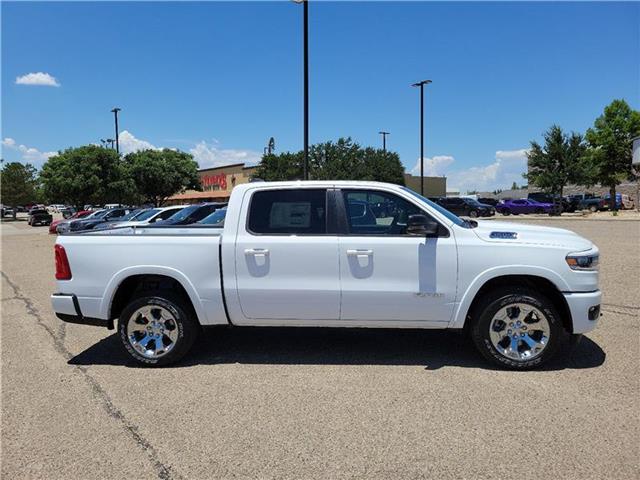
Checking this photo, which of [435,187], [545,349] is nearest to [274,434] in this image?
[545,349]

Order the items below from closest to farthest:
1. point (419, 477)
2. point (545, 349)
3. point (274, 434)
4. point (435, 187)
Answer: point (419, 477) < point (274, 434) < point (545, 349) < point (435, 187)

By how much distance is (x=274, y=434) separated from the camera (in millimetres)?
3566

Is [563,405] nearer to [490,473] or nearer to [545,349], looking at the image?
[545,349]

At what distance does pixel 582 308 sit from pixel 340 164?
5034 cm

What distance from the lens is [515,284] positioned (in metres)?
4.74

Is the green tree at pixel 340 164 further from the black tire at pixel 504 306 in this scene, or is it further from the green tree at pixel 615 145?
the black tire at pixel 504 306

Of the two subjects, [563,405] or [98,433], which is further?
[563,405]

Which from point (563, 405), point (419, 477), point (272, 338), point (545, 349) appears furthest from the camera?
point (272, 338)

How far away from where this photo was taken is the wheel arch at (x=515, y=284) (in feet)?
15.0

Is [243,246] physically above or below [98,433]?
above

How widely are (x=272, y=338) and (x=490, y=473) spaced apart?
10.8 ft

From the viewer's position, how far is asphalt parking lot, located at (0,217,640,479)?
319 cm

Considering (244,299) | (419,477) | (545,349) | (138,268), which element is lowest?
(419,477)

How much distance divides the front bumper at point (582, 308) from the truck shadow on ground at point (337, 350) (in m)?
0.48
